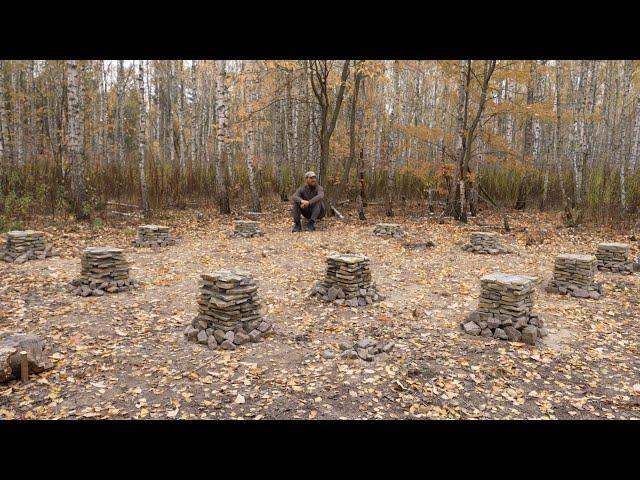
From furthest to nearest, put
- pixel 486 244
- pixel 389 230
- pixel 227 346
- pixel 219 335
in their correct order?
pixel 389 230 < pixel 486 244 < pixel 219 335 < pixel 227 346

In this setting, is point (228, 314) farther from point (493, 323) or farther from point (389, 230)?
point (389, 230)

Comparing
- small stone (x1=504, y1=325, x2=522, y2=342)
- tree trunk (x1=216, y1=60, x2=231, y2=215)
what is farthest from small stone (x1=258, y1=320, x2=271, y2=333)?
tree trunk (x1=216, y1=60, x2=231, y2=215)

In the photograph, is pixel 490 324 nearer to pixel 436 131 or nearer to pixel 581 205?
pixel 436 131

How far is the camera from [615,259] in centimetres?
692

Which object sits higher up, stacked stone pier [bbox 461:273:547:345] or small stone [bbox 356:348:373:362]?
stacked stone pier [bbox 461:273:547:345]

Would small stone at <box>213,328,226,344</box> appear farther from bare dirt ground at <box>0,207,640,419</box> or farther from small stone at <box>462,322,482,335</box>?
small stone at <box>462,322,482,335</box>

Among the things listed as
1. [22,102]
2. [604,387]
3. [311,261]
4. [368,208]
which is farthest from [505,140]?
[22,102]

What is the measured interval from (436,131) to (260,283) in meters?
7.53

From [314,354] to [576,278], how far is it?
419 centimetres

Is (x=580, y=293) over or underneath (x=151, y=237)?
underneath

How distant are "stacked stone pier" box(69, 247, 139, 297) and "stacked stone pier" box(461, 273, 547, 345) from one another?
14.8 feet

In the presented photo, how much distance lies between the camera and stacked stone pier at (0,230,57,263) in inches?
272


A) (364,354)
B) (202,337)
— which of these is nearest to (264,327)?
(202,337)

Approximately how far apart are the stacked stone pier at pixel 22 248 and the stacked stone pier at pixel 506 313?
691 cm
